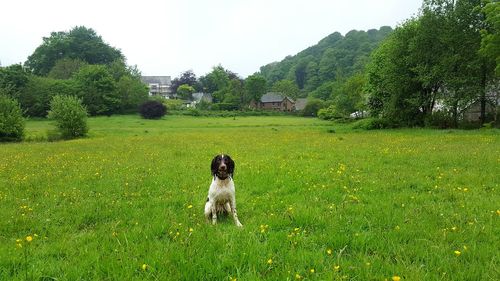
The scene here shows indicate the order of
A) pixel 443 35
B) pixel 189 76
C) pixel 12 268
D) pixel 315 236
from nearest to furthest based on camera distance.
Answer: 1. pixel 12 268
2. pixel 315 236
3. pixel 443 35
4. pixel 189 76

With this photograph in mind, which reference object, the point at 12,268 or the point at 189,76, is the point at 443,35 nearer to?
the point at 12,268

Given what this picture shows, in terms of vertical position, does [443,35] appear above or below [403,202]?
above

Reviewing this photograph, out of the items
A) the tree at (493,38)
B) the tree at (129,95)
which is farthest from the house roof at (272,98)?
the tree at (493,38)

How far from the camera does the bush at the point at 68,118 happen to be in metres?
43.8

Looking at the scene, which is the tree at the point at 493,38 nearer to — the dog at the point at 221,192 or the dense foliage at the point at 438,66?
the dense foliage at the point at 438,66

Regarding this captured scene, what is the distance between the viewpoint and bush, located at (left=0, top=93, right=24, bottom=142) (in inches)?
1597

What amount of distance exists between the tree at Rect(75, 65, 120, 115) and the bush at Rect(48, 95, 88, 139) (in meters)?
42.9

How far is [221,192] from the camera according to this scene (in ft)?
25.3

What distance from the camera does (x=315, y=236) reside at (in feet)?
20.7

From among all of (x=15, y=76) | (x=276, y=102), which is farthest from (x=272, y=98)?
(x=15, y=76)

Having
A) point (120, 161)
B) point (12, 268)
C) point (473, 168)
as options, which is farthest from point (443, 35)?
point (12, 268)

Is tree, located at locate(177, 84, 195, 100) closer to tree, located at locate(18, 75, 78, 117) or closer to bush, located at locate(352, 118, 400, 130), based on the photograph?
tree, located at locate(18, 75, 78, 117)

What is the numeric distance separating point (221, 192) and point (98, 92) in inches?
3513

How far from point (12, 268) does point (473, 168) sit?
13.8m
